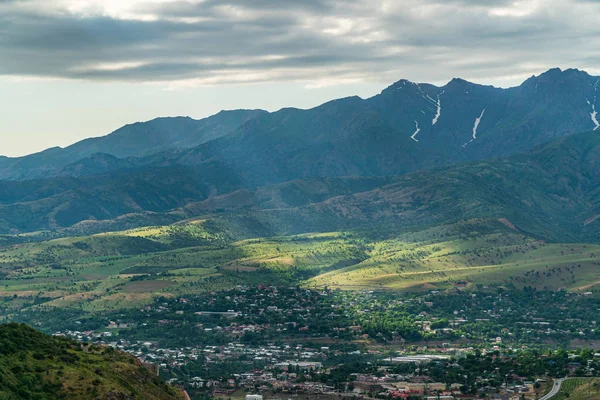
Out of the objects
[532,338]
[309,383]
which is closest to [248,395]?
[309,383]

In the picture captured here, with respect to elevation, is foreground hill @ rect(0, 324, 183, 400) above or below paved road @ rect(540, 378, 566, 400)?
above

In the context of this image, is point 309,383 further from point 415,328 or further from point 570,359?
point 415,328

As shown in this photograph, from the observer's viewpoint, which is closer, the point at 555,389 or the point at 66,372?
the point at 66,372

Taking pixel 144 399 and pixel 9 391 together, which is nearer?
pixel 9 391

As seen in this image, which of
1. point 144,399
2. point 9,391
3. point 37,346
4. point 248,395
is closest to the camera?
point 9,391

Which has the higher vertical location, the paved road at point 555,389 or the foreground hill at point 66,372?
the foreground hill at point 66,372

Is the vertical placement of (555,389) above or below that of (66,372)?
below

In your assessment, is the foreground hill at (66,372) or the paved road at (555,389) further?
the paved road at (555,389)

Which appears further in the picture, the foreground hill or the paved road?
the paved road
